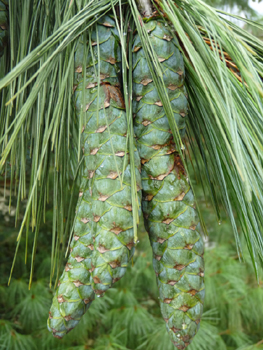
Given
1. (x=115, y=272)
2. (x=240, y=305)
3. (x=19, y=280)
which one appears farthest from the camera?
(x=240, y=305)

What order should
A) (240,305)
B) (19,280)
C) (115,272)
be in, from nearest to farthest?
(115,272), (19,280), (240,305)

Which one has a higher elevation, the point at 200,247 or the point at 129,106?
the point at 129,106

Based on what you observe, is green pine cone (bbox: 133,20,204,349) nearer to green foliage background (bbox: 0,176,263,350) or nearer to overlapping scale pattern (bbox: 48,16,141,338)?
overlapping scale pattern (bbox: 48,16,141,338)

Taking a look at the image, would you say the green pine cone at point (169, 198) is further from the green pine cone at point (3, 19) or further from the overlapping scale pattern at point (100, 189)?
the green pine cone at point (3, 19)

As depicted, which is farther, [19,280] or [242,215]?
[19,280]

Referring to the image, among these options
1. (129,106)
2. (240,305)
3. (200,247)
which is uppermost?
(129,106)

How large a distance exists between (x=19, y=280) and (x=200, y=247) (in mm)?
754

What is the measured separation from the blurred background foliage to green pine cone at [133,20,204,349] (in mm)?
619

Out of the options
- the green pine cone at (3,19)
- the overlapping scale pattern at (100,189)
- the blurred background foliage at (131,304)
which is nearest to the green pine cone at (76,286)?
the overlapping scale pattern at (100,189)

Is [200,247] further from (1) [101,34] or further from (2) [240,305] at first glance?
(2) [240,305]

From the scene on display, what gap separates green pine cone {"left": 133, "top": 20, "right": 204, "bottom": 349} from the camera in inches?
10.7

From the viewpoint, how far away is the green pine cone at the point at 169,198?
0.27 metres

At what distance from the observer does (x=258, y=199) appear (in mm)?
282

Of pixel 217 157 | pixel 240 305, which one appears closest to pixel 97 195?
pixel 217 157
